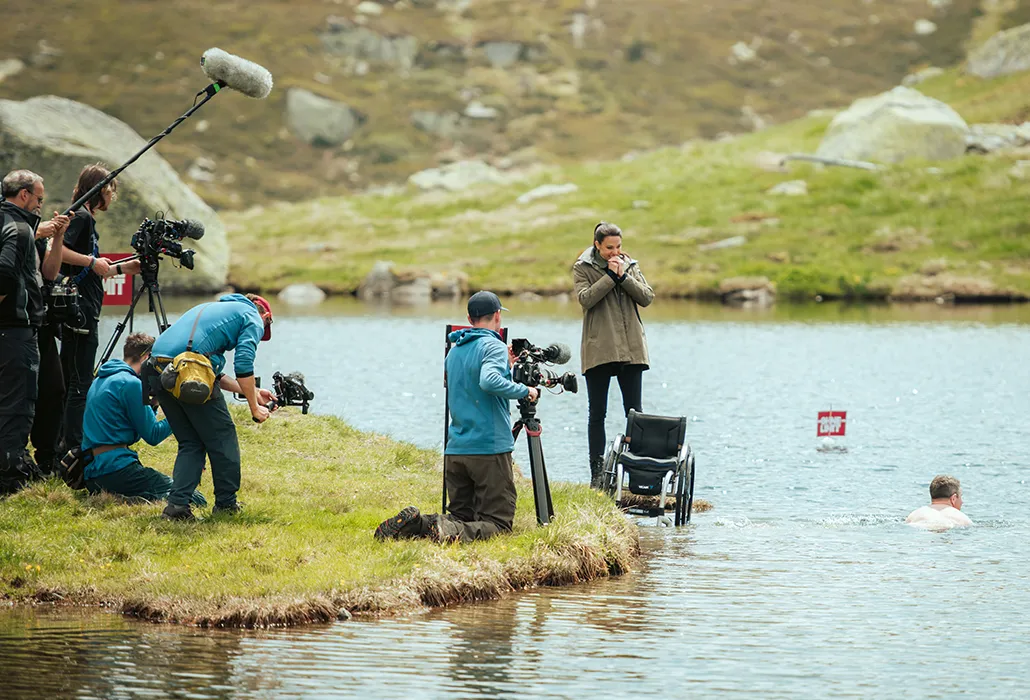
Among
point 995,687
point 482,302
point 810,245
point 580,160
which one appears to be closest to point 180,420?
point 482,302

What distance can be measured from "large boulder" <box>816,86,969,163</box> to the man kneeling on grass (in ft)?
211

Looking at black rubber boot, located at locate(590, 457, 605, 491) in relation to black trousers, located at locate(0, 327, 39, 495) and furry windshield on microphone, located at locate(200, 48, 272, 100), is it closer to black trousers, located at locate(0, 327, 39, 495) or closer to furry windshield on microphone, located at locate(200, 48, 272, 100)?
furry windshield on microphone, located at locate(200, 48, 272, 100)

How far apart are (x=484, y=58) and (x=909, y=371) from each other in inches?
4276

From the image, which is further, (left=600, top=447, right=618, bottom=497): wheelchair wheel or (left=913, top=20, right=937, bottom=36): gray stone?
(left=913, top=20, right=937, bottom=36): gray stone

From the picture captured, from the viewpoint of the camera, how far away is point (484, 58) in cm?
13450

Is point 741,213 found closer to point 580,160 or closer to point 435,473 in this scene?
point 580,160

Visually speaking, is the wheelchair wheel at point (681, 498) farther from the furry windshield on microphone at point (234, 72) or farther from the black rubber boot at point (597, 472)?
the furry windshield on microphone at point (234, 72)

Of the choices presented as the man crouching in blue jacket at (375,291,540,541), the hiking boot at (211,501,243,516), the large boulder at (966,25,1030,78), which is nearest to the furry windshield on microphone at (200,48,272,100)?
the man crouching in blue jacket at (375,291,540,541)

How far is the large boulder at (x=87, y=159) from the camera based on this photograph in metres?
42.1

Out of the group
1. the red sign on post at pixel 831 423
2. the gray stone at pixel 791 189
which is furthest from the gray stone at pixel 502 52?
the red sign on post at pixel 831 423

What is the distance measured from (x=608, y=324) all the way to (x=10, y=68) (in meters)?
117

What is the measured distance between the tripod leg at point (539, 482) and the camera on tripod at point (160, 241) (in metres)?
3.80

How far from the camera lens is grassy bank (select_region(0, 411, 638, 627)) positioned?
9.97 metres

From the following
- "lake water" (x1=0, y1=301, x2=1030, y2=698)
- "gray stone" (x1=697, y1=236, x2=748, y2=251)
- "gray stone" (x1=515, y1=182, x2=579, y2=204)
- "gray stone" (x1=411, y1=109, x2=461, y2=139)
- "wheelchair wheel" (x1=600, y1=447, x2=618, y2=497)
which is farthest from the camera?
"gray stone" (x1=411, y1=109, x2=461, y2=139)
